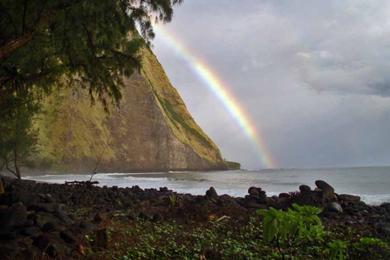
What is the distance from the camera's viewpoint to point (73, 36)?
8.61 meters

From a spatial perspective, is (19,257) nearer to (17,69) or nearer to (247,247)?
(247,247)

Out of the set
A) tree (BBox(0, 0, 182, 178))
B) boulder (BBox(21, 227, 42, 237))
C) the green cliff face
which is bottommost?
Answer: boulder (BBox(21, 227, 42, 237))

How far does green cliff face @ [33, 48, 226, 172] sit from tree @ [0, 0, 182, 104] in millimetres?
66665

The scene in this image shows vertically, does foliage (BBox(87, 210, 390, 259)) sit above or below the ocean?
below

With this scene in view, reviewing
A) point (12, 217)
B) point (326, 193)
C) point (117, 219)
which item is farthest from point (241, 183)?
point (12, 217)

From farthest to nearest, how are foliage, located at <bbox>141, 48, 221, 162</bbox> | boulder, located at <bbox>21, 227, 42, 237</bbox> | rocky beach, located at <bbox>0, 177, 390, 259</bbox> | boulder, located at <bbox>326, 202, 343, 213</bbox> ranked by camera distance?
foliage, located at <bbox>141, 48, 221, 162</bbox>, boulder, located at <bbox>326, 202, 343, 213</bbox>, boulder, located at <bbox>21, 227, 42, 237</bbox>, rocky beach, located at <bbox>0, 177, 390, 259</bbox>

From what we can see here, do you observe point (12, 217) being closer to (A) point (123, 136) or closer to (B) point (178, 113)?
(A) point (123, 136)

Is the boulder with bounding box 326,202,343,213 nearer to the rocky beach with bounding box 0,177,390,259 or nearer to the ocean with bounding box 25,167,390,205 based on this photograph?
the rocky beach with bounding box 0,177,390,259

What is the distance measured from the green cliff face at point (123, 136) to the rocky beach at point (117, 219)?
217ft

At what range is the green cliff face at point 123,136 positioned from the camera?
3440 inches

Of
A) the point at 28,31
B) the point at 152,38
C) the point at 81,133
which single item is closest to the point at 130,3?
the point at 152,38

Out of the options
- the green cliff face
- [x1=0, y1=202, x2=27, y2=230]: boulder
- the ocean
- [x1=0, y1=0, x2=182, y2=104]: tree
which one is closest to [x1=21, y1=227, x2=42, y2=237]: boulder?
[x1=0, y1=202, x2=27, y2=230]: boulder

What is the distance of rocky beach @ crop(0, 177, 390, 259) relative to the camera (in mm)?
6770

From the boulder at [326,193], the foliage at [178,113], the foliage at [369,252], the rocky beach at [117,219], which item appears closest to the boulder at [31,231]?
the rocky beach at [117,219]
